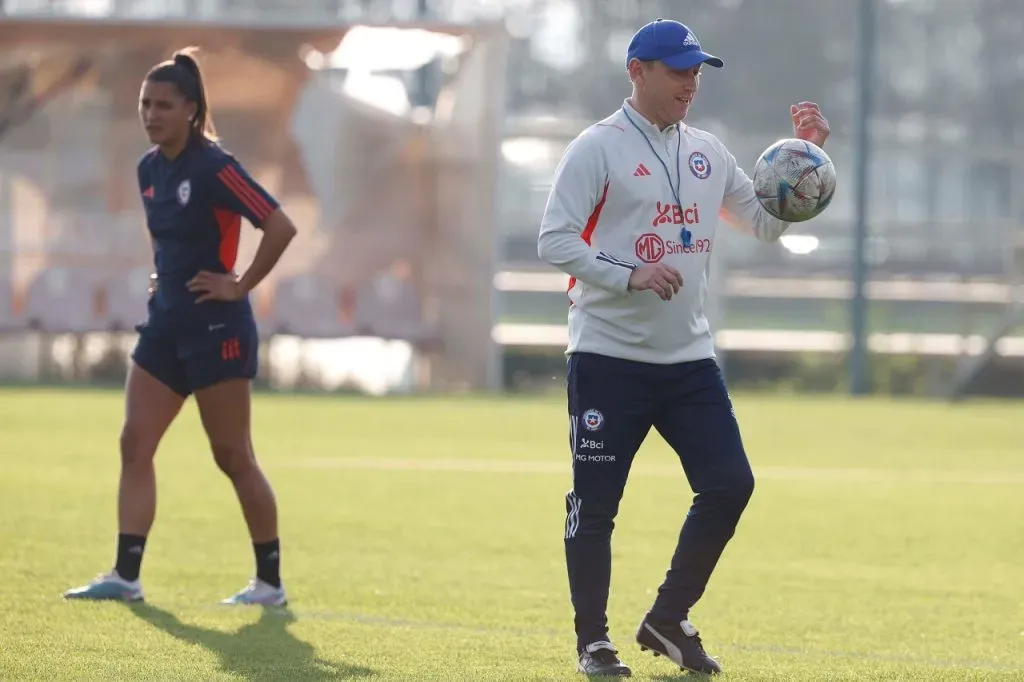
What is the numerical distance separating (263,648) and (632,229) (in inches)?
73.4

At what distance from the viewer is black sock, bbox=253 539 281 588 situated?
22.9 ft

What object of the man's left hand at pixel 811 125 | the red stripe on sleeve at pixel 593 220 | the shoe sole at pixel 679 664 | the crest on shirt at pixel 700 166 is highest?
the man's left hand at pixel 811 125

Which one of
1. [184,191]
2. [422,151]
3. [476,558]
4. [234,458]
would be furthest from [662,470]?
[422,151]

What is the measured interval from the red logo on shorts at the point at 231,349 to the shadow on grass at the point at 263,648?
95cm

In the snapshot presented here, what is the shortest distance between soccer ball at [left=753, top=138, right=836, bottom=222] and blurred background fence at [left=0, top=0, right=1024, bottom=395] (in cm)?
1350

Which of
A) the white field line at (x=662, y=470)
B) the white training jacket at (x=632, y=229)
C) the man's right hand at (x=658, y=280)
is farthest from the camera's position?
the white field line at (x=662, y=470)

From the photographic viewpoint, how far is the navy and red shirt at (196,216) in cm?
671

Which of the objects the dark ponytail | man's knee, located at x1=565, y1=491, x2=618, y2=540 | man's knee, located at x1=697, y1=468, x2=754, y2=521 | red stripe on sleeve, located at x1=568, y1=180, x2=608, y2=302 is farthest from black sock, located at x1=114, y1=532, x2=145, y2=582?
man's knee, located at x1=697, y1=468, x2=754, y2=521

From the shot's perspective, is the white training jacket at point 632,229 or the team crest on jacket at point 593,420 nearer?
the white training jacket at point 632,229

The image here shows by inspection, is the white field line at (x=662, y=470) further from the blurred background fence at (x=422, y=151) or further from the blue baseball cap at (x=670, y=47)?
the blue baseball cap at (x=670, y=47)

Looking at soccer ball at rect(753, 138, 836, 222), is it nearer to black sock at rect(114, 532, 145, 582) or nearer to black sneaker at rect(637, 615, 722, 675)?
black sneaker at rect(637, 615, 722, 675)

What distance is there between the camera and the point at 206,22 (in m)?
19.9

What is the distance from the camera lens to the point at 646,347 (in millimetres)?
5590

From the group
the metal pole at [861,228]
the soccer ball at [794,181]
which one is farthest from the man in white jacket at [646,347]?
the metal pole at [861,228]
